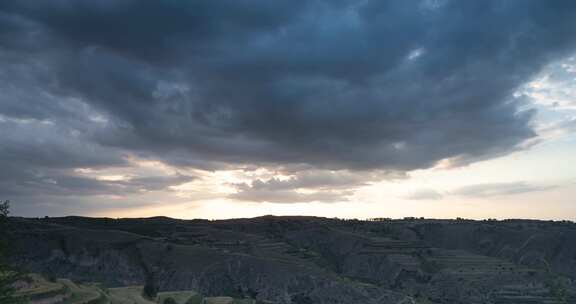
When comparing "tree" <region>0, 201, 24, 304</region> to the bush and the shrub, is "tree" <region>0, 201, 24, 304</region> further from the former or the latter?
the shrub

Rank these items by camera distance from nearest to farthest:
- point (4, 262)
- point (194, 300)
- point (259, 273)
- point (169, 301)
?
point (4, 262) < point (169, 301) < point (194, 300) < point (259, 273)

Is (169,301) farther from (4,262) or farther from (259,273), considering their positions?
(259,273)

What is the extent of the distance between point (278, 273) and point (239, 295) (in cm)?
1569

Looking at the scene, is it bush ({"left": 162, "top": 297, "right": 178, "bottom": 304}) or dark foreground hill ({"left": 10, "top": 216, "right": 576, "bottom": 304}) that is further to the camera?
dark foreground hill ({"left": 10, "top": 216, "right": 576, "bottom": 304})

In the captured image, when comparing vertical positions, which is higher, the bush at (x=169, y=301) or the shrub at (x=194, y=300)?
the bush at (x=169, y=301)

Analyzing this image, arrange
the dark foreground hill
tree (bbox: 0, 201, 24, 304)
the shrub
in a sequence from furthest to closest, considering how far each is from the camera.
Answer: the dark foreground hill, the shrub, tree (bbox: 0, 201, 24, 304)

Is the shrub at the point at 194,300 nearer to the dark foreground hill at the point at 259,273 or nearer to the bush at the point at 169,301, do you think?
the bush at the point at 169,301

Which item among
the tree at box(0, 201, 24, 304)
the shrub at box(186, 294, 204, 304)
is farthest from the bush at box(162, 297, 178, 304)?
the tree at box(0, 201, 24, 304)

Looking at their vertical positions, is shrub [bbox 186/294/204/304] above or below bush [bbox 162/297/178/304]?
below

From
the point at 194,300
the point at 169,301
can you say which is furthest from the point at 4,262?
the point at 194,300

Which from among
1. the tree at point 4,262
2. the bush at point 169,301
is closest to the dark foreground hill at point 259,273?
the bush at point 169,301

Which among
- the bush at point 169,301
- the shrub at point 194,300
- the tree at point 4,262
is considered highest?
the tree at point 4,262

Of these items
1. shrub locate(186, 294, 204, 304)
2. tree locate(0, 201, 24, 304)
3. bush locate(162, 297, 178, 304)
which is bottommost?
shrub locate(186, 294, 204, 304)

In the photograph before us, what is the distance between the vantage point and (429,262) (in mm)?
196500
